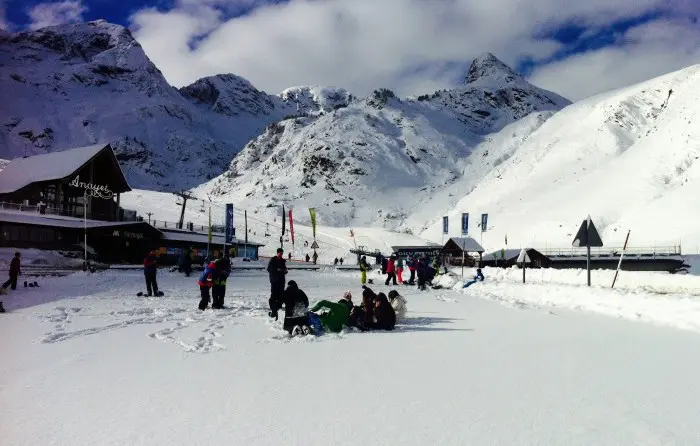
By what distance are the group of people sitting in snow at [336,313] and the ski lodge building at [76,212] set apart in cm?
2903

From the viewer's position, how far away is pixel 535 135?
12800cm

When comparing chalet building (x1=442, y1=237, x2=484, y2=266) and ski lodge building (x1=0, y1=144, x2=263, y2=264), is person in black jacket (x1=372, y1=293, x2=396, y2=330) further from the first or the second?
chalet building (x1=442, y1=237, x2=484, y2=266)

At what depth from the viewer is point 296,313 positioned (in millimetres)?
9094

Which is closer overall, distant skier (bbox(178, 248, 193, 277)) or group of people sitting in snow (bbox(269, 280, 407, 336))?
group of people sitting in snow (bbox(269, 280, 407, 336))

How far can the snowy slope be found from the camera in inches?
2603

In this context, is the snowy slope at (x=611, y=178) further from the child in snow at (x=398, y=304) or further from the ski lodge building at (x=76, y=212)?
the child in snow at (x=398, y=304)

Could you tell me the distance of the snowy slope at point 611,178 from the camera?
66.1 metres

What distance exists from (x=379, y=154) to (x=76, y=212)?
362 ft

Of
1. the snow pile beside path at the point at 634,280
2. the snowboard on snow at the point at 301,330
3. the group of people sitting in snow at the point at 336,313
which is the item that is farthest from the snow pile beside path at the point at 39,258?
the snow pile beside path at the point at 634,280

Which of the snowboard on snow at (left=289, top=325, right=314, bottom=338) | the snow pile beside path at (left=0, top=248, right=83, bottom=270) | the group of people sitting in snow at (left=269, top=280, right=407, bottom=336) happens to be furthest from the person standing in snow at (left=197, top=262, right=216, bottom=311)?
the snow pile beside path at (left=0, top=248, right=83, bottom=270)

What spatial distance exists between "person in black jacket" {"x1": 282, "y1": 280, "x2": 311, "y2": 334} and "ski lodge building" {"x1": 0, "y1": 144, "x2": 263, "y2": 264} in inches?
1152

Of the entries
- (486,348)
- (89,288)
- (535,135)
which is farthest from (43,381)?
(535,135)

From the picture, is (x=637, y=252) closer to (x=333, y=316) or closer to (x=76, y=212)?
(x=333, y=316)

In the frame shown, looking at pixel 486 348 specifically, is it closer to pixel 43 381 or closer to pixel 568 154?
pixel 43 381
